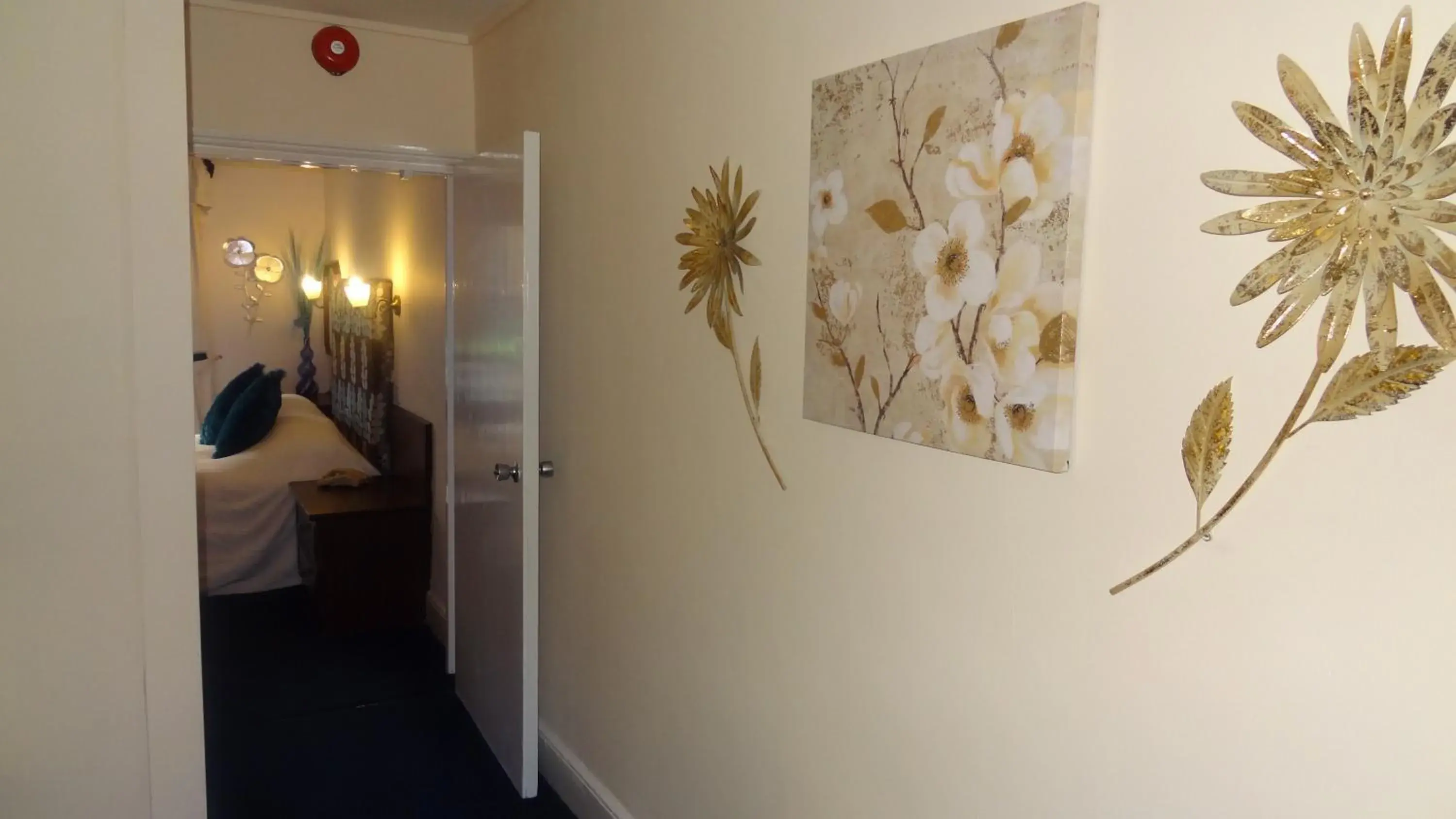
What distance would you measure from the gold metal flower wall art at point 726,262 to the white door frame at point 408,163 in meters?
1.16

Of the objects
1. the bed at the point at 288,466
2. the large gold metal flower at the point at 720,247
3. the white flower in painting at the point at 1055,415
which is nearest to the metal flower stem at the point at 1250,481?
the white flower in painting at the point at 1055,415

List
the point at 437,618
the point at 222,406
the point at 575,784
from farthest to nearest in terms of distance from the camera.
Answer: the point at 222,406
the point at 437,618
the point at 575,784

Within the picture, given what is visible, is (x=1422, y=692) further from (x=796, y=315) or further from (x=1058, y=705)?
(x=796, y=315)

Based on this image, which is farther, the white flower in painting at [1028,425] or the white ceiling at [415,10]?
the white ceiling at [415,10]

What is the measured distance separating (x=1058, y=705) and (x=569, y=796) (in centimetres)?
179

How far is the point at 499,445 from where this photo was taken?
8.63 ft

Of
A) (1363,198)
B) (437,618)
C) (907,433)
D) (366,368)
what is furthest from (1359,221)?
(366,368)

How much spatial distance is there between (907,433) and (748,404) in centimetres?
47

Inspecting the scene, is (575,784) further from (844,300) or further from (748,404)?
(844,300)

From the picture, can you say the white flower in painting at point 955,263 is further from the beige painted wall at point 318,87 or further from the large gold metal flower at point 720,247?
the beige painted wall at point 318,87

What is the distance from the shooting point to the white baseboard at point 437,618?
11.9 ft

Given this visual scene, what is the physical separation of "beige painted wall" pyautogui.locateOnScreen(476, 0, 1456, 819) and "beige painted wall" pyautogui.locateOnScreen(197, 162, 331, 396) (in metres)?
4.64

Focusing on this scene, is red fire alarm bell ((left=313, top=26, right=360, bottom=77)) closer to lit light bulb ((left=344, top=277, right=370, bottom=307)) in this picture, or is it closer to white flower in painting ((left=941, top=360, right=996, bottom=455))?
lit light bulb ((left=344, top=277, right=370, bottom=307))

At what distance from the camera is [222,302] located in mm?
6285
